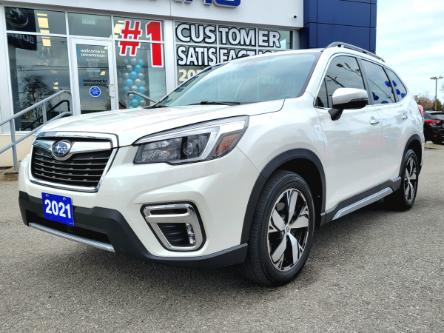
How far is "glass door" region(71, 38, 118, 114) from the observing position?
34.9 ft

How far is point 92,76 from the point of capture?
1087 centimetres

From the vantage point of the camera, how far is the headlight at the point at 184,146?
2.30 m

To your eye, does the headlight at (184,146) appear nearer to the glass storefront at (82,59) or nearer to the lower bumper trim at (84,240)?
the lower bumper trim at (84,240)

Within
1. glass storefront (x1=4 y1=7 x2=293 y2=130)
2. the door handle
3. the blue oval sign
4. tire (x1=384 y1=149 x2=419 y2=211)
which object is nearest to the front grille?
the door handle

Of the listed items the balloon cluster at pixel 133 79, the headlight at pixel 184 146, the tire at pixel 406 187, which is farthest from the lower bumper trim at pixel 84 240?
the balloon cluster at pixel 133 79

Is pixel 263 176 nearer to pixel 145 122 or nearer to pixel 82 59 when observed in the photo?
pixel 145 122

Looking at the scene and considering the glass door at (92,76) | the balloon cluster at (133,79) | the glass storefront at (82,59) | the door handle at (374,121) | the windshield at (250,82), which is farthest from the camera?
the balloon cluster at (133,79)

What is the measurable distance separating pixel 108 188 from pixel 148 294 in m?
0.85

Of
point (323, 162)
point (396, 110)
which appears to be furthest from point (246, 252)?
point (396, 110)

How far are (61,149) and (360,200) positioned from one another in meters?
2.50

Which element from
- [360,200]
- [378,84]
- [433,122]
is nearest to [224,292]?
[360,200]

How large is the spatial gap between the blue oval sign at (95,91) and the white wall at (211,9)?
78.3 inches

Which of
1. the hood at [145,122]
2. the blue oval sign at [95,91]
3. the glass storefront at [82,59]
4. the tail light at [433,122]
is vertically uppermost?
the glass storefront at [82,59]

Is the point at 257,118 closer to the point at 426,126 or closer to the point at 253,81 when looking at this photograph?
the point at 253,81
